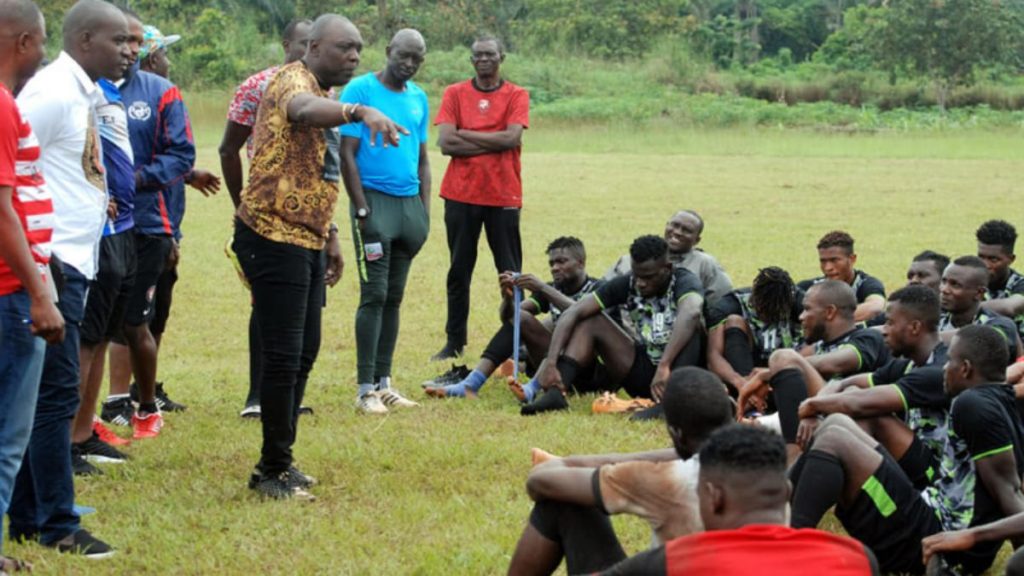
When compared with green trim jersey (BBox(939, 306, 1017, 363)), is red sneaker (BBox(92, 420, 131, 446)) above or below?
below

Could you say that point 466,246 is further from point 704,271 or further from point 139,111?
point 139,111

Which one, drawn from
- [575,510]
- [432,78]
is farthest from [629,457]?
[432,78]

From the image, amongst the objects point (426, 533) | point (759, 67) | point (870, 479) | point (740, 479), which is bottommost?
point (759, 67)

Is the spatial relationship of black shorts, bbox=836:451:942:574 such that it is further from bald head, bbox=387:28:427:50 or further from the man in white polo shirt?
bald head, bbox=387:28:427:50

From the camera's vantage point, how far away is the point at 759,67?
56.0 metres

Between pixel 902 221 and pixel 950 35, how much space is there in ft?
108

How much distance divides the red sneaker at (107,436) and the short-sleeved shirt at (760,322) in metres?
3.47

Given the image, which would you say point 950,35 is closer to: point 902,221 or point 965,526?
point 902,221

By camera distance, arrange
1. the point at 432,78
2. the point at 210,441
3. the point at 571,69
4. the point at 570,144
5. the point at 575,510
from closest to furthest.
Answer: the point at 575,510
the point at 210,441
the point at 570,144
the point at 432,78
the point at 571,69

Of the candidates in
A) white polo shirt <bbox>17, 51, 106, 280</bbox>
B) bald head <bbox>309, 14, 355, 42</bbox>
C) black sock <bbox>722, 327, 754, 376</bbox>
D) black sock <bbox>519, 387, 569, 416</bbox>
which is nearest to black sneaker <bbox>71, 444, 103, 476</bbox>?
white polo shirt <bbox>17, 51, 106, 280</bbox>

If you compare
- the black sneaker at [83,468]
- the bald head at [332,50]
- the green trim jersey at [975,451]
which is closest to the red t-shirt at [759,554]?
the green trim jersey at [975,451]

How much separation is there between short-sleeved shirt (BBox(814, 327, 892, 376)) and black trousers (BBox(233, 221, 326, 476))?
275 cm

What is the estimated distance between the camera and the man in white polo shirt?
18.0ft

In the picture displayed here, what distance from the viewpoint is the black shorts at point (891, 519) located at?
5180mm
